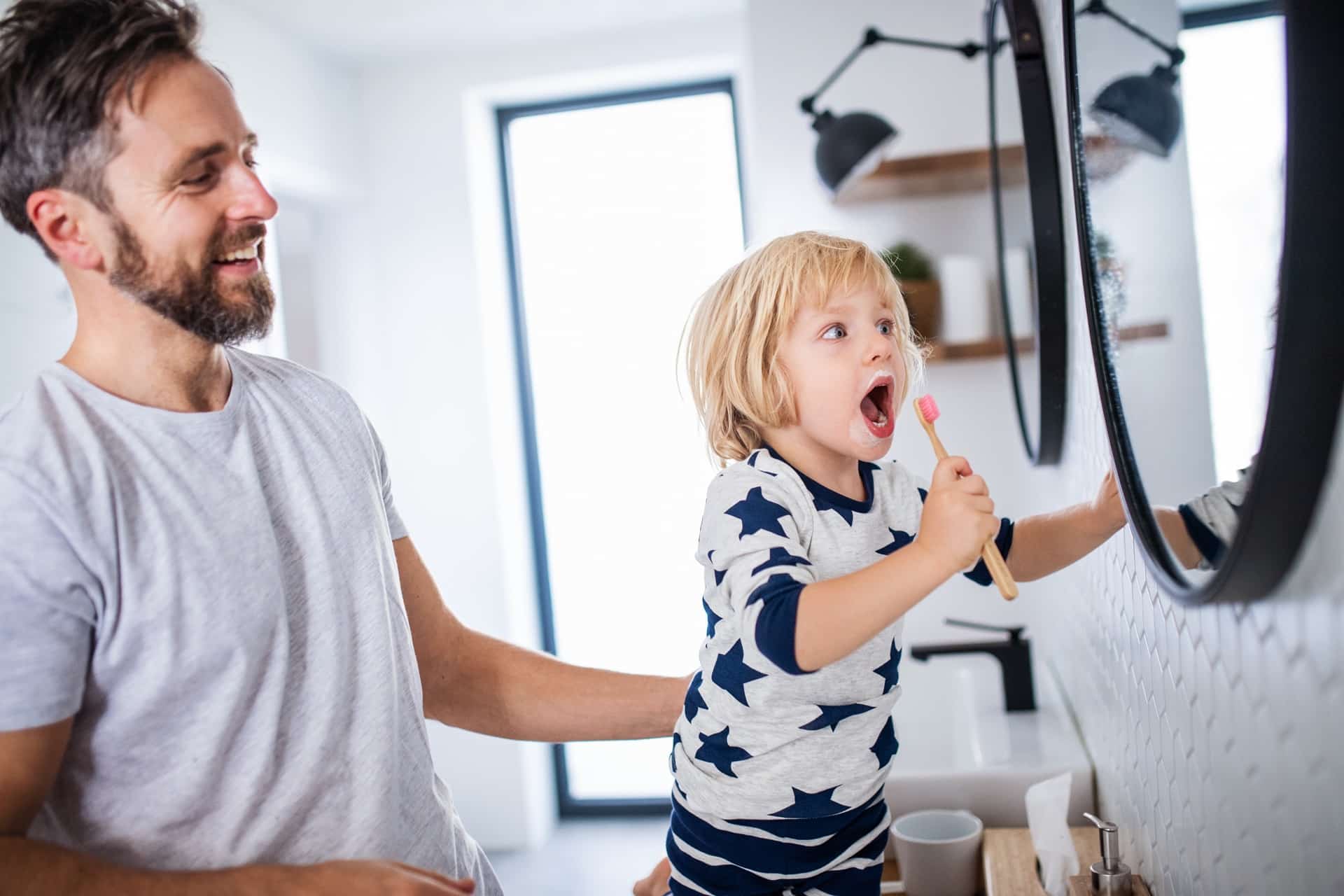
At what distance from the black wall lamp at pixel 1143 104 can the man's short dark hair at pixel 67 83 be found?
80cm

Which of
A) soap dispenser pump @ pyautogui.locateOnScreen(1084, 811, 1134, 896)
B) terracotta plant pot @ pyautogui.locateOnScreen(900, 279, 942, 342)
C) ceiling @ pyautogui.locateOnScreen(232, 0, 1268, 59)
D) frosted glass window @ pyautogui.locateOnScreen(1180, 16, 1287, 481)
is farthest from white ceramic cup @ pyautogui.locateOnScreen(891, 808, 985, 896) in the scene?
ceiling @ pyautogui.locateOnScreen(232, 0, 1268, 59)

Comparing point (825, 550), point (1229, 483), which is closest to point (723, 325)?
point (825, 550)

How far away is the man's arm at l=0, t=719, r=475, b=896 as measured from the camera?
70cm

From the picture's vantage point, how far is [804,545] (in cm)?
95

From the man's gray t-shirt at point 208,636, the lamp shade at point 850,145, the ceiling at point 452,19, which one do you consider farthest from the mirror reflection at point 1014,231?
the ceiling at point 452,19

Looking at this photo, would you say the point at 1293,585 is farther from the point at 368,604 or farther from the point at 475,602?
the point at 475,602

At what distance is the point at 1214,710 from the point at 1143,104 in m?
0.41

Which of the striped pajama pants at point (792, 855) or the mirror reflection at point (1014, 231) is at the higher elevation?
the mirror reflection at point (1014, 231)

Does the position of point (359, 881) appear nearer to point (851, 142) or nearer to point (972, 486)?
point (972, 486)

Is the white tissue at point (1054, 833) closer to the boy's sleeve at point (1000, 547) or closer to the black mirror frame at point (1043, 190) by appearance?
the boy's sleeve at point (1000, 547)

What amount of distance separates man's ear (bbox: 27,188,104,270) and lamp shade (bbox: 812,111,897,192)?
1596 millimetres

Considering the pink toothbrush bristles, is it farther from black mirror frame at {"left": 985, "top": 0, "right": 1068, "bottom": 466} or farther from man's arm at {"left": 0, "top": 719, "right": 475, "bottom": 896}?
man's arm at {"left": 0, "top": 719, "right": 475, "bottom": 896}

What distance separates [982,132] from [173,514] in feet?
7.30

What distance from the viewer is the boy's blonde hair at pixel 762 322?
100cm
